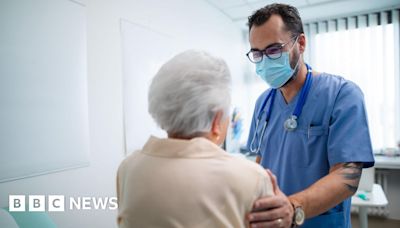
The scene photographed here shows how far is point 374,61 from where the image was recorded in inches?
153

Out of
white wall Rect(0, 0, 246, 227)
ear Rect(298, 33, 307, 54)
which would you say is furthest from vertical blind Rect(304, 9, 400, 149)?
ear Rect(298, 33, 307, 54)

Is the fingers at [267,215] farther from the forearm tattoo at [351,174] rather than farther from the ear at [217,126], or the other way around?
the forearm tattoo at [351,174]

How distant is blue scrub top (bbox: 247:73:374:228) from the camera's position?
1024 mm

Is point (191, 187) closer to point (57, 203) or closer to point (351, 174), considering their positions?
point (351, 174)

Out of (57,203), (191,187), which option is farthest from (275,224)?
(57,203)

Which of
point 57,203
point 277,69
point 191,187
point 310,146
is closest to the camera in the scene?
point 191,187

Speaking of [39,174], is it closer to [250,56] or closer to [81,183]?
[81,183]

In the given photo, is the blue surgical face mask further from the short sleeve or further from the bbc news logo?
the bbc news logo

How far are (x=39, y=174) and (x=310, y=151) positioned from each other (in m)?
1.44

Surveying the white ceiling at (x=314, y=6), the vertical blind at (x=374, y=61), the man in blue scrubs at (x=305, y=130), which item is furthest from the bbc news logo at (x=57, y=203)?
the vertical blind at (x=374, y=61)

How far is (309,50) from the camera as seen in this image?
14.0 ft

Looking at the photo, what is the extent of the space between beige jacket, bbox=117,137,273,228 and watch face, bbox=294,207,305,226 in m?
0.20

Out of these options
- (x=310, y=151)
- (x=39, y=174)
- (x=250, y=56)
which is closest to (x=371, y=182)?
(x=310, y=151)

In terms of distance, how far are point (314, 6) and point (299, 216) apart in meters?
3.53
